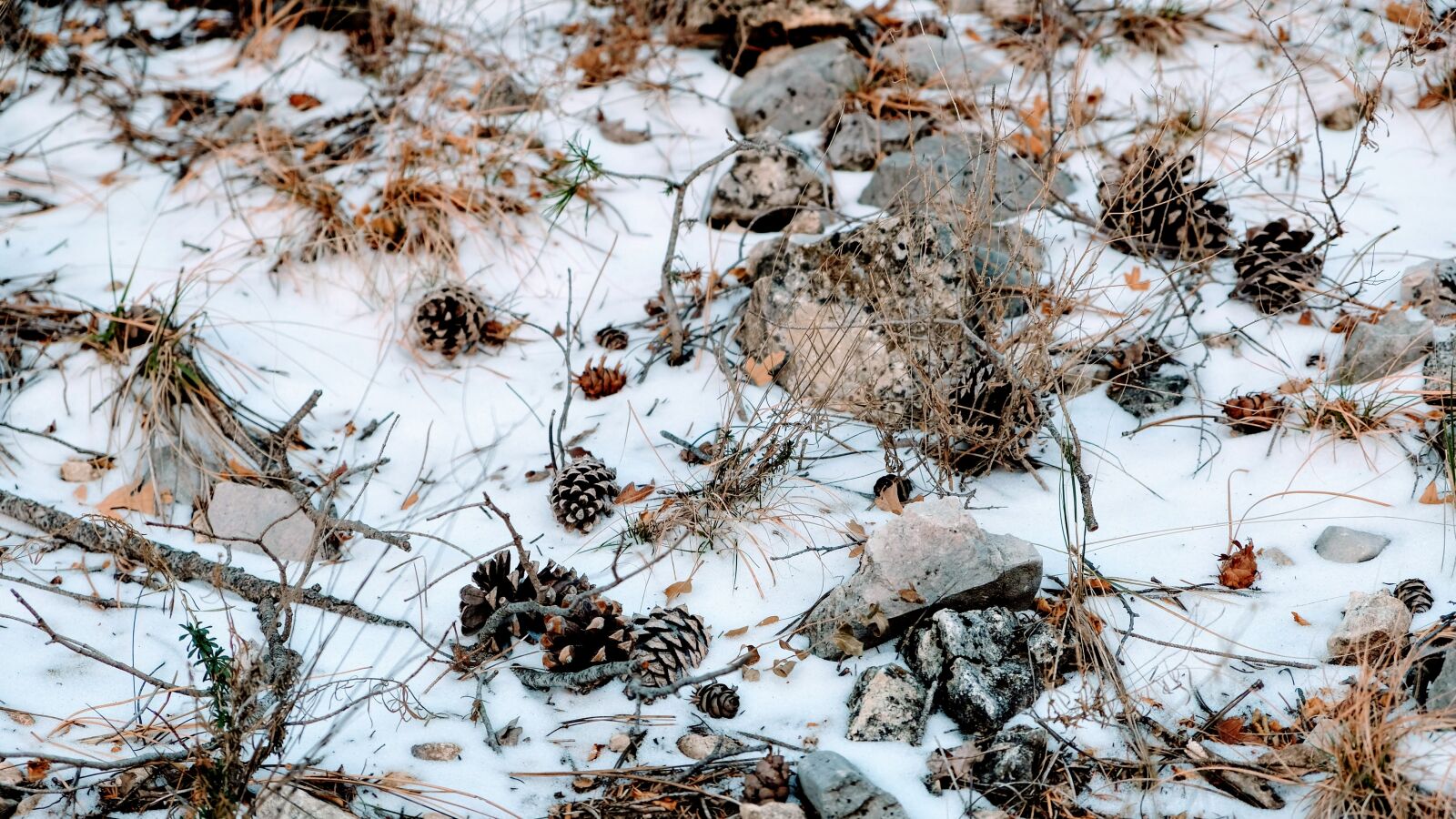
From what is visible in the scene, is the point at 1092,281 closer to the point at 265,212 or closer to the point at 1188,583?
the point at 1188,583

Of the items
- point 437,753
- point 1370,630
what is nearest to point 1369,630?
point 1370,630

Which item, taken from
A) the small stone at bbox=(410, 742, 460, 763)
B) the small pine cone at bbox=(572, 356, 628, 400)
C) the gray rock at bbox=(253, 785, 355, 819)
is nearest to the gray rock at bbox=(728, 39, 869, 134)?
the small pine cone at bbox=(572, 356, 628, 400)

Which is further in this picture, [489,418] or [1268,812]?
[489,418]

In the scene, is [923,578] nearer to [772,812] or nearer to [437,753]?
[772,812]

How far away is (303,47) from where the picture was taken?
175 inches

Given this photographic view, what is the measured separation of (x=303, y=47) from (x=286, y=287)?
1.49m

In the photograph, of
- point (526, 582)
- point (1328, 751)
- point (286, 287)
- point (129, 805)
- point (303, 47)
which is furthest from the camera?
point (303, 47)

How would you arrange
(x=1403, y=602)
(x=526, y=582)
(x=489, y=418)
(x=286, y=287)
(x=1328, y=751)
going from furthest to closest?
(x=286, y=287)
(x=489, y=418)
(x=526, y=582)
(x=1403, y=602)
(x=1328, y=751)

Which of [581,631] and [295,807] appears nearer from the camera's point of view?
[295,807]

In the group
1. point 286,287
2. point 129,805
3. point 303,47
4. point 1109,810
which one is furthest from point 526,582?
point 303,47

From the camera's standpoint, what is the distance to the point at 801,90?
3.91m

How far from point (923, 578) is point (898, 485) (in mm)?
419

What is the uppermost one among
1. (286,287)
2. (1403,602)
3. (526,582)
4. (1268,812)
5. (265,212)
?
(265,212)

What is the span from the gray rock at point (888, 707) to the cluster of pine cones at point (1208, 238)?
154 centimetres
